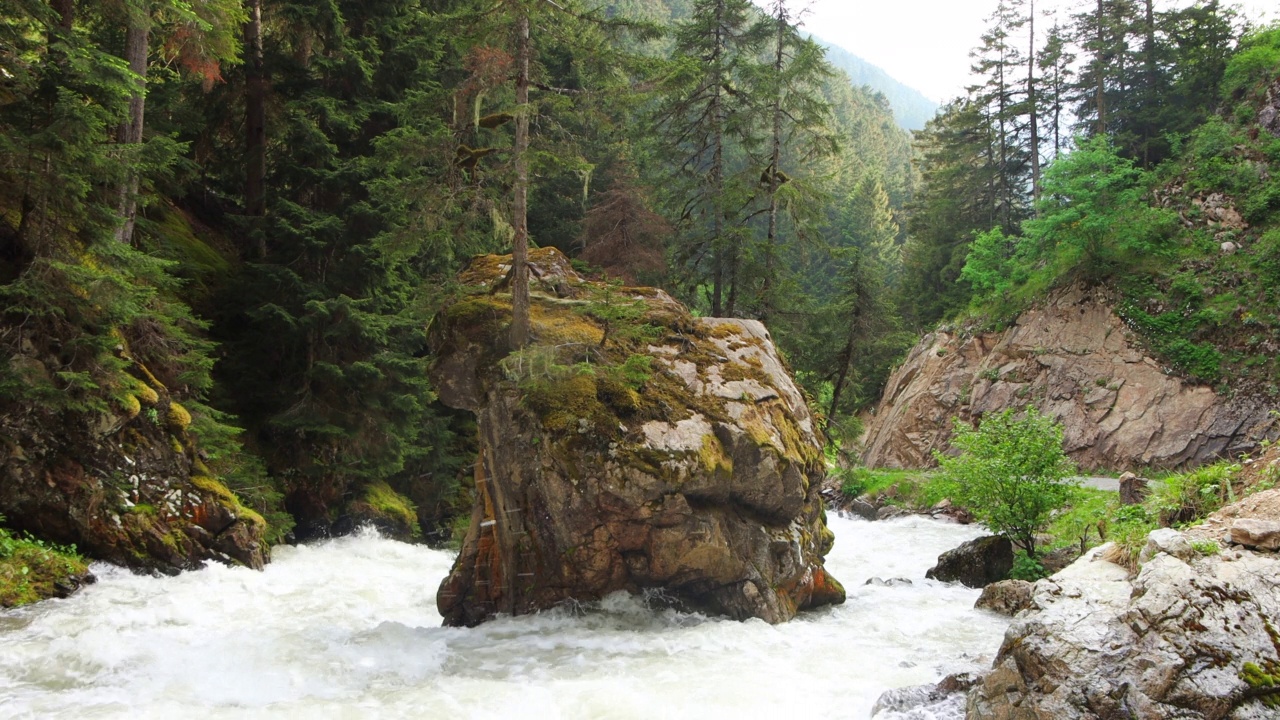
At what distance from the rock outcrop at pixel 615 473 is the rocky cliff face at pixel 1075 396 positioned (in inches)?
618

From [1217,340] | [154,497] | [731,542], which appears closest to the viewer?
[731,542]

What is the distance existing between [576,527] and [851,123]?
3697 inches

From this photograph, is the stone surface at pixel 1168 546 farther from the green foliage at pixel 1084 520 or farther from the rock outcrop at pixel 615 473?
the green foliage at pixel 1084 520

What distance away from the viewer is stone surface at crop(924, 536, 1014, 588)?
42.2 ft

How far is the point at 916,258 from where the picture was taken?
1527 inches

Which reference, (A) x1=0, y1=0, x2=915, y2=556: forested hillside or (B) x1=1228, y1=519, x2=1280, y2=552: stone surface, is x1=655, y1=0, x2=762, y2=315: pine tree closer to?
(A) x1=0, y1=0, x2=915, y2=556: forested hillside

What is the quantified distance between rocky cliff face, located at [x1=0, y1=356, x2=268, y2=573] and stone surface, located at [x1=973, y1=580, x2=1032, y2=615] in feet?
40.0

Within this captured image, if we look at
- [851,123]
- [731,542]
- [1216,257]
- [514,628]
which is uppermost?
[851,123]

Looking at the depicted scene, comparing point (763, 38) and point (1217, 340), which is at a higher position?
point (763, 38)

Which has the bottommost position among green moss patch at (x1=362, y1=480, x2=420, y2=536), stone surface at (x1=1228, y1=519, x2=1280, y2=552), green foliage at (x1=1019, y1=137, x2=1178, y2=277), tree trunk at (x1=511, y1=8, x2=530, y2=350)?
green moss patch at (x1=362, y1=480, x2=420, y2=536)

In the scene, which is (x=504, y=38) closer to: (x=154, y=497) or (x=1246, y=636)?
(x=154, y=497)

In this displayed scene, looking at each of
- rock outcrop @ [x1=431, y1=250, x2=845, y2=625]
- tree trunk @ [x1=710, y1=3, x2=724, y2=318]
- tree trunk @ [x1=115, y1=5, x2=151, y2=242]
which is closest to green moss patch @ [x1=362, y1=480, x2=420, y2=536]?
rock outcrop @ [x1=431, y1=250, x2=845, y2=625]

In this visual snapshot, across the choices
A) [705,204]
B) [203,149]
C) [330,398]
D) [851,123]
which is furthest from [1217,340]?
[851,123]

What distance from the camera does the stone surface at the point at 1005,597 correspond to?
10.6m
